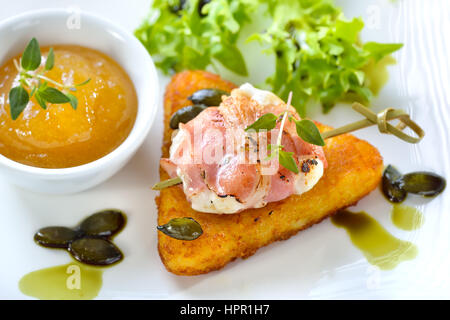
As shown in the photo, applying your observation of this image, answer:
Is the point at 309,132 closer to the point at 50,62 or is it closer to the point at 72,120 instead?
the point at 72,120

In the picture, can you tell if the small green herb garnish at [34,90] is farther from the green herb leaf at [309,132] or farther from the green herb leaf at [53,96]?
the green herb leaf at [309,132]

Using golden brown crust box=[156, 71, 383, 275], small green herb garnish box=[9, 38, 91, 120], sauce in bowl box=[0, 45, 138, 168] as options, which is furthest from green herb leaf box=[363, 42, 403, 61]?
small green herb garnish box=[9, 38, 91, 120]

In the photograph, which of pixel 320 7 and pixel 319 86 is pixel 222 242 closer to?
pixel 319 86

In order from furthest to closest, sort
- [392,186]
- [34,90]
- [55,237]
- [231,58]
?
[231,58] → [392,186] → [55,237] → [34,90]

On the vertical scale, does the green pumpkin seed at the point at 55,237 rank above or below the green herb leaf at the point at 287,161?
below

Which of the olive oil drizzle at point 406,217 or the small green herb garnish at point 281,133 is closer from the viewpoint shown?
the small green herb garnish at point 281,133

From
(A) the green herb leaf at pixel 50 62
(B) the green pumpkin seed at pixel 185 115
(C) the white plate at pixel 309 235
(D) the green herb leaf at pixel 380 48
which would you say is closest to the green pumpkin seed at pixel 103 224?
(C) the white plate at pixel 309 235

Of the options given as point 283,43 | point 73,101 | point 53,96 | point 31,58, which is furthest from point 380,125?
point 31,58

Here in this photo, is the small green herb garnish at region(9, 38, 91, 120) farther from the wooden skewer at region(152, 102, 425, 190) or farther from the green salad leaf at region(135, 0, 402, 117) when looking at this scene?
the green salad leaf at region(135, 0, 402, 117)
